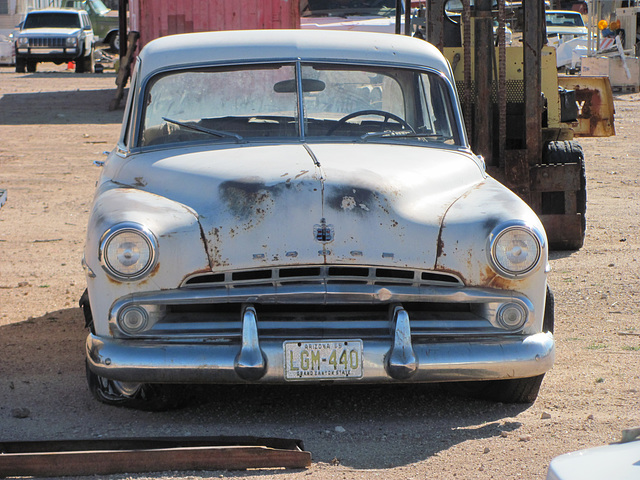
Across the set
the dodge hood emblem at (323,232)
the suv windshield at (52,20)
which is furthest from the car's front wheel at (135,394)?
the suv windshield at (52,20)

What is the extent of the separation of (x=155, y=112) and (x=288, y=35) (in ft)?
2.85

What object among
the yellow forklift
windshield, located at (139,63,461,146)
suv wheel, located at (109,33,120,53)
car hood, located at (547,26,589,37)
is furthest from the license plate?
suv wheel, located at (109,33,120,53)

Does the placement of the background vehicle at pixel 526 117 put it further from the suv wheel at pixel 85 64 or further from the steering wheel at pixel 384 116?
the suv wheel at pixel 85 64

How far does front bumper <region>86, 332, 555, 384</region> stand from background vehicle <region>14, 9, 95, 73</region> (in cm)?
2417

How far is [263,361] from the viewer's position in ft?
12.5

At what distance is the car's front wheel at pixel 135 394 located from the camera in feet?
13.6

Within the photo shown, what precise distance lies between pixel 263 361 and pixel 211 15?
13.5 metres

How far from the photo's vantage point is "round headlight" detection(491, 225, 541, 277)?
3.96 meters

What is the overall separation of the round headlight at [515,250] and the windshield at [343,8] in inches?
581

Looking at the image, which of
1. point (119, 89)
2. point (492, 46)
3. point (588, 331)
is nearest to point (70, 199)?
point (492, 46)

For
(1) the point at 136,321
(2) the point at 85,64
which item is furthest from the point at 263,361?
(2) the point at 85,64

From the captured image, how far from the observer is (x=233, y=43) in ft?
17.2

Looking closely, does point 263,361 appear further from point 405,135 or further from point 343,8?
point 343,8

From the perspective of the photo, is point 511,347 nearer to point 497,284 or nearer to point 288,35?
point 497,284
